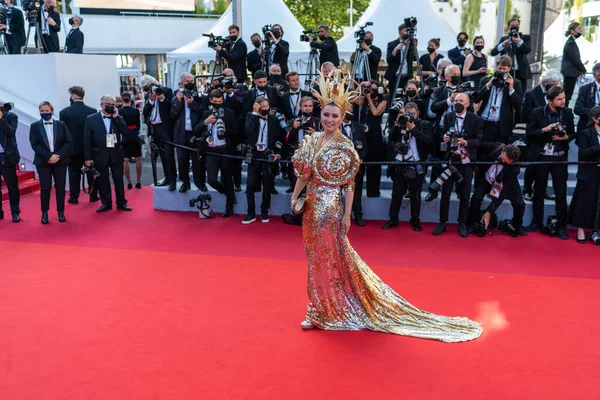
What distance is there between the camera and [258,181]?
7793mm

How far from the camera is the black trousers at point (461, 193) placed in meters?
6.96

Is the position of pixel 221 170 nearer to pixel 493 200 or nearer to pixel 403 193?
pixel 403 193

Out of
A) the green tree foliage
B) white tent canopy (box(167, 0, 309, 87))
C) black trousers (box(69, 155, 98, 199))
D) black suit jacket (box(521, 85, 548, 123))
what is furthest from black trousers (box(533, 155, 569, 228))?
the green tree foliage

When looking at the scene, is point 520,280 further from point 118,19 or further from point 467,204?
point 118,19

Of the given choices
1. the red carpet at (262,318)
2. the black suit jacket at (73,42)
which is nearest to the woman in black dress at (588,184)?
the red carpet at (262,318)

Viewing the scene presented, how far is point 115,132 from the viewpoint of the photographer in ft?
27.4

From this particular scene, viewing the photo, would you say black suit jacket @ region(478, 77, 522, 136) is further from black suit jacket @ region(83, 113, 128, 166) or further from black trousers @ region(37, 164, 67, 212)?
black trousers @ region(37, 164, 67, 212)

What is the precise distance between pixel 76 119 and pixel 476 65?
620cm

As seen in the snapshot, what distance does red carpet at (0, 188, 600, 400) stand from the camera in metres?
3.67

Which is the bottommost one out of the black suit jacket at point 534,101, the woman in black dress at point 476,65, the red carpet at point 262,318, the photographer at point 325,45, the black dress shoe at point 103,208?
the red carpet at point 262,318

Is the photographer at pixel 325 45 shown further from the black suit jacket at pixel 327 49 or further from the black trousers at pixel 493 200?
the black trousers at pixel 493 200

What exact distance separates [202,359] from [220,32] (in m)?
11.1

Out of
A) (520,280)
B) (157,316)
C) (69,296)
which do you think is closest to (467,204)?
(520,280)

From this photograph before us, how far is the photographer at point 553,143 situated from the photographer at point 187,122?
174 inches
